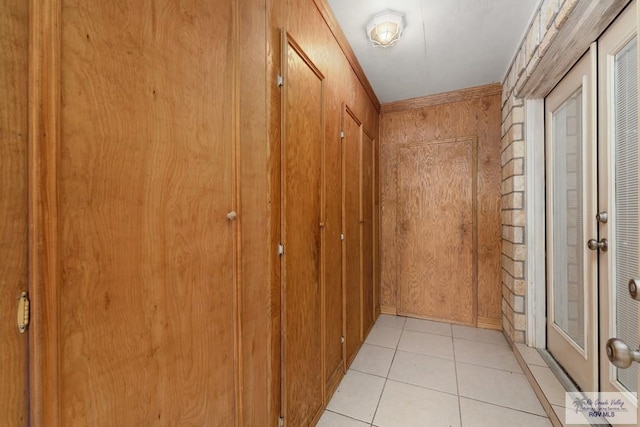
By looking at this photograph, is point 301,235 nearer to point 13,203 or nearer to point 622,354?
point 13,203

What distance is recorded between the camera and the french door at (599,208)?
4.03 ft

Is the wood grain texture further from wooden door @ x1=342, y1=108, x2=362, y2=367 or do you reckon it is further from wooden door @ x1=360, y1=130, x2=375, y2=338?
wooden door @ x1=360, y1=130, x2=375, y2=338

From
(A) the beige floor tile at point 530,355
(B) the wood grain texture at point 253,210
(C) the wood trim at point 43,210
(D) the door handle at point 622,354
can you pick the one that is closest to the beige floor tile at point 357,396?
(B) the wood grain texture at point 253,210

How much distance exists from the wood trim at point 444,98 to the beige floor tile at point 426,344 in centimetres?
247

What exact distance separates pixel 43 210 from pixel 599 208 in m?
2.23

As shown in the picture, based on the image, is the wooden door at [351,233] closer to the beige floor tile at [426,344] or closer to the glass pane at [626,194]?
the beige floor tile at [426,344]

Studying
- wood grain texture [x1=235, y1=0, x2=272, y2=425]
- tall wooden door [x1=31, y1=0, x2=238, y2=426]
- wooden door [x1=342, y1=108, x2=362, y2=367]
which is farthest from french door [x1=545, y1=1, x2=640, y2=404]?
tall wooden door [x1=31, y1=0, x2=238, y2=426]

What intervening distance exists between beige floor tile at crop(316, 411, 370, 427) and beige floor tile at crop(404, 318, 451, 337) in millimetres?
1389

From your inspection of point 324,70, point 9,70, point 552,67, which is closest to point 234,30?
point 9,70

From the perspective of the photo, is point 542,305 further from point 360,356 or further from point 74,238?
point 74,238

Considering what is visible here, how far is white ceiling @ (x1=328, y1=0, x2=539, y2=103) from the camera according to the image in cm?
165

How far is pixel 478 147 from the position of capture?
2.78 m

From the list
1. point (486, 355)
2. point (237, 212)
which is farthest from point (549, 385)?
point (237, 212)

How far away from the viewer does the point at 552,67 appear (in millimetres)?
1727
